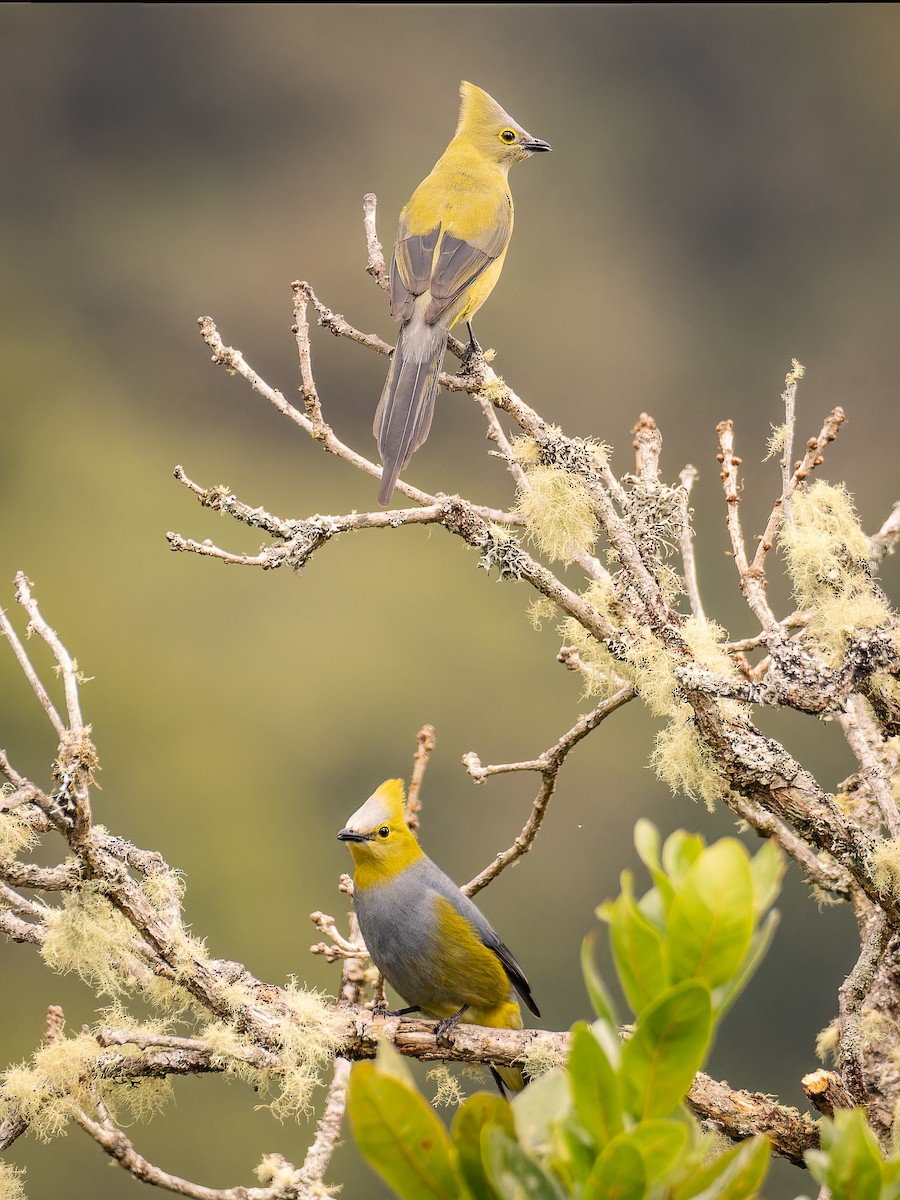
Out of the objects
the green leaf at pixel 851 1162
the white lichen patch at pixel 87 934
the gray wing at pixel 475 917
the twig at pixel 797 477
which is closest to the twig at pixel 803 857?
the twig at pixel 797 477

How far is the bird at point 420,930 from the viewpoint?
205 cm

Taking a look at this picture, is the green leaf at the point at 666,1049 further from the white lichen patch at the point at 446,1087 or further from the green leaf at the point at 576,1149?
the white lichen patch at the point at 446,1087

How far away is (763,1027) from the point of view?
614cm

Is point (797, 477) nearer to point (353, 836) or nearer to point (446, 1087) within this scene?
point (353, 836)

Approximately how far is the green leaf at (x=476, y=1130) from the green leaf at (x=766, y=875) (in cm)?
23

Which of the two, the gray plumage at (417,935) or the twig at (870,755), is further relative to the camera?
the gray plumage at (417,935)

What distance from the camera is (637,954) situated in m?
0.82

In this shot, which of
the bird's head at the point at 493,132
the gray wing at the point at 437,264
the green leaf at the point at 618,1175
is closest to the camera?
the green leaf at the point at 618,1175

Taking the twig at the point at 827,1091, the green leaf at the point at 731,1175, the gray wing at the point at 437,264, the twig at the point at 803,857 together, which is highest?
the gray wing at the point at 437,264

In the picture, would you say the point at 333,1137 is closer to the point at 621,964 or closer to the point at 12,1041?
the point at 621,964

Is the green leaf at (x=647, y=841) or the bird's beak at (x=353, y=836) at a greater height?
the bird's beak at (x=353, y=836)

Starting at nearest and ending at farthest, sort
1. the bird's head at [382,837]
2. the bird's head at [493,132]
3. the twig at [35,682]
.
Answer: the twig at [35,682] < the bird's head at [382,837] < the bird's head at [493,132]

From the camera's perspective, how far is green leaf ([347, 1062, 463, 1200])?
803 mm

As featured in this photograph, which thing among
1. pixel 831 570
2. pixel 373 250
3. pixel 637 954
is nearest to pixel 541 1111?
pixel 637 954
